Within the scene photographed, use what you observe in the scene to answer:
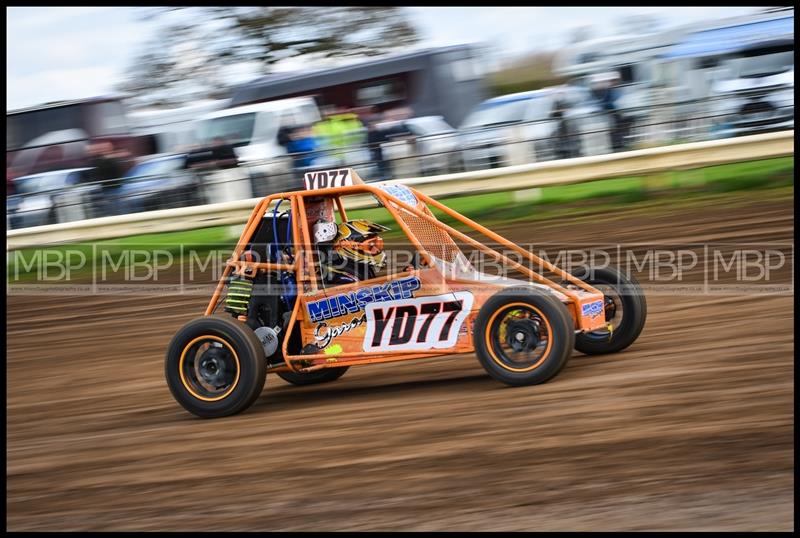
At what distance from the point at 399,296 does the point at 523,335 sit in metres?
0.78

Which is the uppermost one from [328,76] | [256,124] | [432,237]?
[328,76]

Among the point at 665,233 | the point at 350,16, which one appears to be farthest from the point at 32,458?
the point at 350,16

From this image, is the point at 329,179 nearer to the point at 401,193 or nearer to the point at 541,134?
the point at 401,193

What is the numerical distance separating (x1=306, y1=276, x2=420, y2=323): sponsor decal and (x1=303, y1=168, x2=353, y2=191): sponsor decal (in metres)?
0.63

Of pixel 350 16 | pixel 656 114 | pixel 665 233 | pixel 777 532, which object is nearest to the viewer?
pixel 777 532

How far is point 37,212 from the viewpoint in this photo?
1217 cm

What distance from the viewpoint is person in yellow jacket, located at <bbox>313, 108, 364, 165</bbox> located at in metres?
11.8

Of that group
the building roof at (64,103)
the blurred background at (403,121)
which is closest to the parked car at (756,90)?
the blurred background at (403,121)

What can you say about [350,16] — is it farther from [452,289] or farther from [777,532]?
[777,532]

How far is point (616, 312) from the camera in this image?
6.37 meters

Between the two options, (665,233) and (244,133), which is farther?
(244,133)

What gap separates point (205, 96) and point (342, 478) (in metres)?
15.2

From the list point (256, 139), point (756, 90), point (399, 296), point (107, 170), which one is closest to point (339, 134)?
point (256, 139)

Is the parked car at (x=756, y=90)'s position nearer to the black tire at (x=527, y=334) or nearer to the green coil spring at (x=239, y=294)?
the black tire at (x=527, y=334)
